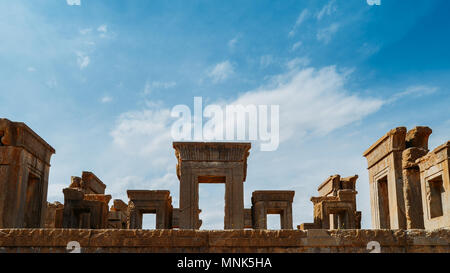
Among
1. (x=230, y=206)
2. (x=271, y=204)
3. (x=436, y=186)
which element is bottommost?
(x=230, y=206)

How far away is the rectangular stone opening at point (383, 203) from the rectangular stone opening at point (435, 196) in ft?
7.01

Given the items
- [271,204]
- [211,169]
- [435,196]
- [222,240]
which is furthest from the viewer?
[271,204]

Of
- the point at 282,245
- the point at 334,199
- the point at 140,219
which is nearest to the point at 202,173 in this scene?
the point at 140,219

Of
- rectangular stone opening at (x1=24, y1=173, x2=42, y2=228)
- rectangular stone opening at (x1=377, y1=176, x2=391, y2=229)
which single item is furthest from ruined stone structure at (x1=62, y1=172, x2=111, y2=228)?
rectangular stone opening at (x1=377, y1=176, x2=391, y2=229)

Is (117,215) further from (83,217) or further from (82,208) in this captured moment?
(82,208)

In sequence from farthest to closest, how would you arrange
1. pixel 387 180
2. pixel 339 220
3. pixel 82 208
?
pixel 339 220
pixel 82 208
pixel 387 180

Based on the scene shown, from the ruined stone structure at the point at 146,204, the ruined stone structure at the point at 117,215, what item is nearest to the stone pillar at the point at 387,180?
the ruined stone structure at the point at 146,204

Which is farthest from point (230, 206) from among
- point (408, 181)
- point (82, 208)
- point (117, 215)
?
point (117, 215)

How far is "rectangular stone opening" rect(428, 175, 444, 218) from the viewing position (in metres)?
9.74

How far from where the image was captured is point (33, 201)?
1171cm

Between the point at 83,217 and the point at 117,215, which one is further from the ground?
the point at 117,215

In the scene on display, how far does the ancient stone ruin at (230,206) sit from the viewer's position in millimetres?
5535

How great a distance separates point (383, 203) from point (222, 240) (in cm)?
807
